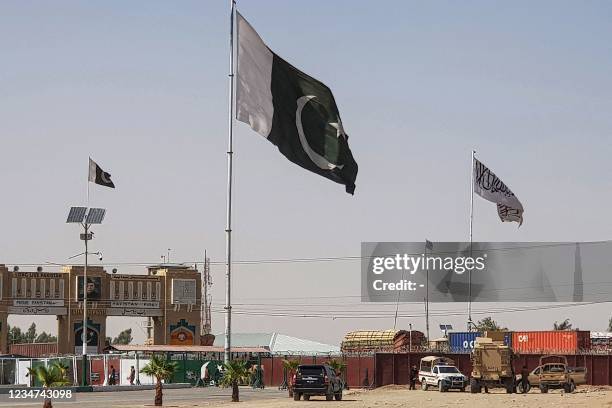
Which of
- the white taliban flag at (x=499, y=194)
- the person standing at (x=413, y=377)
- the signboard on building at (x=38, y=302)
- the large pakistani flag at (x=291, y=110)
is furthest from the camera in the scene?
the signboard on building at (x=38, y=302)

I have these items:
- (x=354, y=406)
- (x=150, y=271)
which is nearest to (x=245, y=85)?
(x=354, y=406)

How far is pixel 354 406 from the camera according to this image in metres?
45.2

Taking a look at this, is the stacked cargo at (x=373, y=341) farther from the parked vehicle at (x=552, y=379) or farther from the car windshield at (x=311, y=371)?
the car windshield at (x=311, y=371)

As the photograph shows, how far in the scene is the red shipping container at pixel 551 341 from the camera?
274 feet

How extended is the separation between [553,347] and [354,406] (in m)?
43.5

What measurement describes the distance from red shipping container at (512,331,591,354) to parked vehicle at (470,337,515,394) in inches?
820

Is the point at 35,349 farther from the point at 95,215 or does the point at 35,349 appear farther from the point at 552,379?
the point at 552,379

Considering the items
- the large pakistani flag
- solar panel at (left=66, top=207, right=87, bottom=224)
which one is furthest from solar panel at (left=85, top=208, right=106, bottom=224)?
the large pakistani flag

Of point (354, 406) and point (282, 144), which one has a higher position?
point (282, 144)

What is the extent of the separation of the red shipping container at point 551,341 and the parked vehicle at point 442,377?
1918 centimetres

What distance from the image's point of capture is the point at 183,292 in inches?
4769

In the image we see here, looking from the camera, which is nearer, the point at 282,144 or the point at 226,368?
the point at 282,144

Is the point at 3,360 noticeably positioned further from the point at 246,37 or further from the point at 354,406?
the point at 246,37

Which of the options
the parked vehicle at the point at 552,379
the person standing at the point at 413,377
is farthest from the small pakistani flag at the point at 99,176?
the parked vehicle at the point at 552,379
